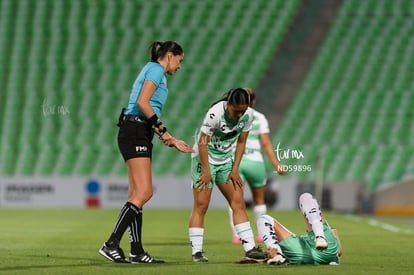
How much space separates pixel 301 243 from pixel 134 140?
1702 mm

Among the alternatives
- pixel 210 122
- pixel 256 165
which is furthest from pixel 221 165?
pixel 256 165

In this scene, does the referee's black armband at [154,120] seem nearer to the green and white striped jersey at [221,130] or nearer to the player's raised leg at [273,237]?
the green and white striped jersey at [221,130]

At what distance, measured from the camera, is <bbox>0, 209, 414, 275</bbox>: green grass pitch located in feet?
25.8

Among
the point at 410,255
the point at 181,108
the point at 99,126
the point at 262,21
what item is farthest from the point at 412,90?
the point at 410,255

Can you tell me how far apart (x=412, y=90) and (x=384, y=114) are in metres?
1.11

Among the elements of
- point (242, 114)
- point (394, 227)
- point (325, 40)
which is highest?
point (325, 40)

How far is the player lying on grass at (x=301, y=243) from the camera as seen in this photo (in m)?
8.13

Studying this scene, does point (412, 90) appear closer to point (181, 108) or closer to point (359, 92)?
point (359, 92)

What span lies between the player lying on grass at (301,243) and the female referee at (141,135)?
106 cm

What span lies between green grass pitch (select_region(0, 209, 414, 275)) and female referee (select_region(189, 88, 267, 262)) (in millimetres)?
282

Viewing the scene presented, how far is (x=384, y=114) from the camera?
25.4 m

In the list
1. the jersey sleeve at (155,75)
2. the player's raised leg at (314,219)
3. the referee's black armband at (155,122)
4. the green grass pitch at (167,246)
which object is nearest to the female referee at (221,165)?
the green grass pitch at (167,246)

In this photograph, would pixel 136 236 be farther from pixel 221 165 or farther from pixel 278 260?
pixel 278 260

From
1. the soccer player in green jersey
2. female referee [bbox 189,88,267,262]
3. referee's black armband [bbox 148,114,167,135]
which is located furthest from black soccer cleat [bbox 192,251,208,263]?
the soccer player in green jersey
